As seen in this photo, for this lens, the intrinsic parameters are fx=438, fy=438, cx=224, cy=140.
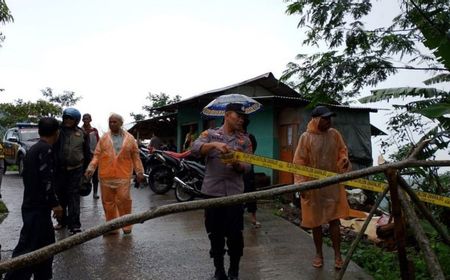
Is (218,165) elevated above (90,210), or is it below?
above

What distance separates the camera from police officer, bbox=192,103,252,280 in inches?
159

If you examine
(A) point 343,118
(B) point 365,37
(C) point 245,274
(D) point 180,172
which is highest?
(B) point 365,37

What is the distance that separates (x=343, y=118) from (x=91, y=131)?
7.82 meters

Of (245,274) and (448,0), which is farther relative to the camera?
(448,0)

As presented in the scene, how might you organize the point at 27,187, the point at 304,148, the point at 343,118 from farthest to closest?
the point at 343,118, the point at 304,148, the point at 27,187

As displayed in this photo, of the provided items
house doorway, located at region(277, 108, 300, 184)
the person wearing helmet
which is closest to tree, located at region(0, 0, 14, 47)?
the person wearing helmet

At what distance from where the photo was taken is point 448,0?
20.3 ft

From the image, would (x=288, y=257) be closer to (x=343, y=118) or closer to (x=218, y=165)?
(x=218, y=165)

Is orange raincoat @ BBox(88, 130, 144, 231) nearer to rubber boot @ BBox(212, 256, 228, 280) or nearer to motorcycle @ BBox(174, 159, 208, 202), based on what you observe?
rubber boot @ BBox(212, 256, 228, 280)

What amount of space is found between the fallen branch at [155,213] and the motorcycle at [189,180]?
277 inches

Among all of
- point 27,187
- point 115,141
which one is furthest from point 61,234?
point 27,187

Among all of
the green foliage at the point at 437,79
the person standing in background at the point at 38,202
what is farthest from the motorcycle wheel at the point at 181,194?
the person standing in background at the point at 38,202

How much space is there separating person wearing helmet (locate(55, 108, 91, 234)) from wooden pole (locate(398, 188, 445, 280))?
4927mm

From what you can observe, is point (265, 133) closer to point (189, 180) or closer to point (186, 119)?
point (189, 180)
